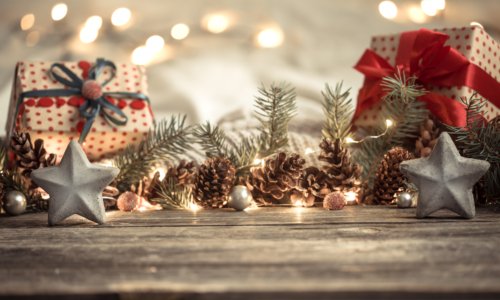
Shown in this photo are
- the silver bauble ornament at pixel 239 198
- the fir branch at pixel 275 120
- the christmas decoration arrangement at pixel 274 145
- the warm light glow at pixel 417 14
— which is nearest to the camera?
the christmas decoration arrangement at pixel 274 145

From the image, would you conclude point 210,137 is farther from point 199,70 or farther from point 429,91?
point 199,70

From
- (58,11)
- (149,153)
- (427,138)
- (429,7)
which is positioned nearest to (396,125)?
(427,138)

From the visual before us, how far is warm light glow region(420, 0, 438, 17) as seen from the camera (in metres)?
1.86

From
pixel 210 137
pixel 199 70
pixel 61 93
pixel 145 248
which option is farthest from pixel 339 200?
pixel 199 70

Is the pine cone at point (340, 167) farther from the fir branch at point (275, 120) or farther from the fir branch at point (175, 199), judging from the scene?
the fir branch at point (175, 199)

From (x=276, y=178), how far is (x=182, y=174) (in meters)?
0.18

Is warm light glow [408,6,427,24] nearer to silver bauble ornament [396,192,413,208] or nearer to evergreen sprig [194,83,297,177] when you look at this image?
evergreen sprig [194,83,297,177]

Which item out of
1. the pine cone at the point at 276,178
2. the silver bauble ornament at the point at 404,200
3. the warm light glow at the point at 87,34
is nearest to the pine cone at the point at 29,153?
the pine cone at the point at 276,178

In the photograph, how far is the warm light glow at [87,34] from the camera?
1.86 m

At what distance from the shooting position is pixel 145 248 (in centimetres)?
62

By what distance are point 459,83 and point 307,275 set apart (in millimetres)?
671

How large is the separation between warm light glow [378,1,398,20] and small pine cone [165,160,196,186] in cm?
123

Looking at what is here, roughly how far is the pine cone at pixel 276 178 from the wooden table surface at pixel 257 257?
0.10m

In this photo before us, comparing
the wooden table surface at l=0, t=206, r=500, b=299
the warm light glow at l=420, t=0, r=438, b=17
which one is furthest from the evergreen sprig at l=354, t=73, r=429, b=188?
the warm light glow at l=420, t=0, r=438, b=17
